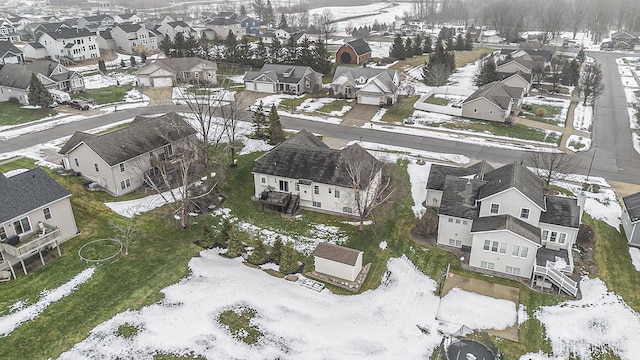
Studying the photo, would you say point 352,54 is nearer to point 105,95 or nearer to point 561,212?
point 105,95

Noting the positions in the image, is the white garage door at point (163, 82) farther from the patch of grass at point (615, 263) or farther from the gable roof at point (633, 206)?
the gable roof at point (633, 206)

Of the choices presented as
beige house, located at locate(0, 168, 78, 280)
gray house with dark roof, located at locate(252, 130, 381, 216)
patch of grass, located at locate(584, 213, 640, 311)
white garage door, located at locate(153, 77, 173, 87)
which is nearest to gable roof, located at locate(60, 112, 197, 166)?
beige house, located at locate(0, 168, 78, 280)

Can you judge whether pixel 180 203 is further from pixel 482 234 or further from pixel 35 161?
pixel 482 234

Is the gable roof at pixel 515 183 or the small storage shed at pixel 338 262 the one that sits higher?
the gable roof at pixel 515 183

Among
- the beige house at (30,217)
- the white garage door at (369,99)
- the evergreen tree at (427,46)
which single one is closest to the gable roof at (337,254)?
the beige house at (30,217)

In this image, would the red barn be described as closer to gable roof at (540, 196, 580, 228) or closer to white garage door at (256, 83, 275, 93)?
white garage door at (256, 83, 275, 93)
